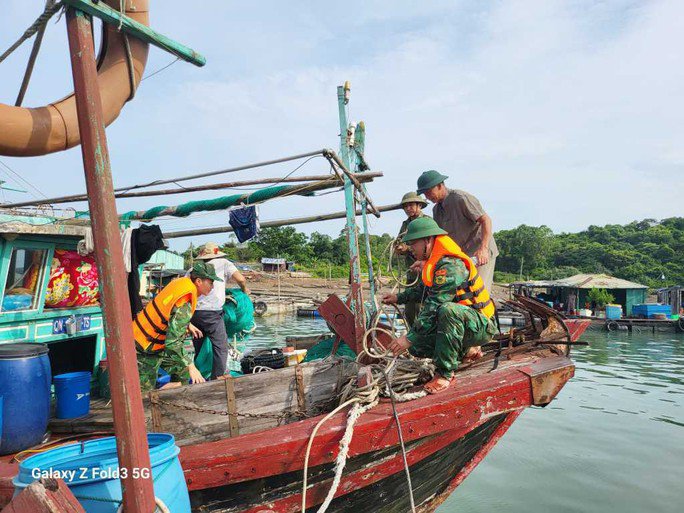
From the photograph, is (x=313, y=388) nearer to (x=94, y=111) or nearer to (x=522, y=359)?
(x=522, y=359)

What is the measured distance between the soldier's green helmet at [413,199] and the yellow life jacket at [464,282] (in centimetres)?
161

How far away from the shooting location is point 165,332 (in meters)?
4.02

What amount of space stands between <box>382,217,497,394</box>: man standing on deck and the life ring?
2.30 metres

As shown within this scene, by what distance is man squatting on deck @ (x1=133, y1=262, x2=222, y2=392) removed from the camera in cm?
397

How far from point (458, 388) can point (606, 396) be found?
33.1 feet

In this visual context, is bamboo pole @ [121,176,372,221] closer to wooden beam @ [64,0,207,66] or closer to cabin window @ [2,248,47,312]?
cabin window @ [2,248,47,312]

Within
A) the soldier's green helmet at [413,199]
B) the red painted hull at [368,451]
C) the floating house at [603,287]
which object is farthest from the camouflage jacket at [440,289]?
the floating house at [603,287]

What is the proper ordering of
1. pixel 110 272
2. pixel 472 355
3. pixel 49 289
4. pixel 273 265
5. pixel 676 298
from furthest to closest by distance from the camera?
pixel 273 265
pixel 676 298
pixel 49 289
pixel 472 355
pixel 110 272

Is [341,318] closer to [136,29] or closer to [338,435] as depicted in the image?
[338,435]

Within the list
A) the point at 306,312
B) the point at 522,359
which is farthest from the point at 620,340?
the point at 522,359

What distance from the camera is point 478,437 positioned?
164 inches

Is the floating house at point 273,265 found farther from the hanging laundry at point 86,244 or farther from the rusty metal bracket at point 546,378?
the rusty metal bracket at point 546,378

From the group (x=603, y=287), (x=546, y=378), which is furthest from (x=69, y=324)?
(x=603, y=287)

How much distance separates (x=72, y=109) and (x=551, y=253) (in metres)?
74.5
